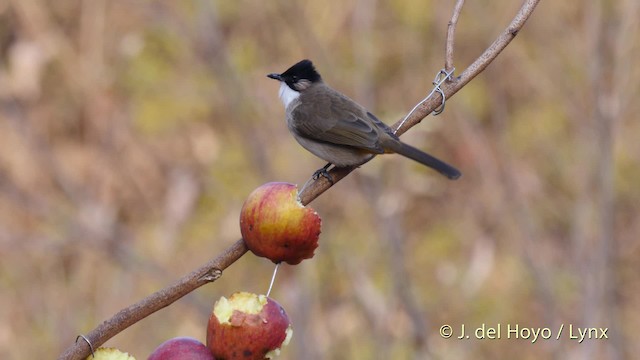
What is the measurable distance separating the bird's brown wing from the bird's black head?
10 centimetres

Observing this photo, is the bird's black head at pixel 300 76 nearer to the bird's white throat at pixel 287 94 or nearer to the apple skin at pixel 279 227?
the bird's white throat at pixel 287 94

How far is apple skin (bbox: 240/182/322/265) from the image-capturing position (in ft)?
4.87

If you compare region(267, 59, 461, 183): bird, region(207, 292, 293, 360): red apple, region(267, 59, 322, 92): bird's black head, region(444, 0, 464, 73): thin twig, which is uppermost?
region(444, 0, 464, 73): thin twig

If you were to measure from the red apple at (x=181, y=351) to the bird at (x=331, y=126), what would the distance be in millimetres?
1196

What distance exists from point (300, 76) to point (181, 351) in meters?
1.84

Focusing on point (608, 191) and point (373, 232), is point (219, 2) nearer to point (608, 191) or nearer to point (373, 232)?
point (373, 232)

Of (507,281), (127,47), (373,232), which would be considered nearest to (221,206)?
(373,232)

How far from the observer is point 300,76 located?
10.1 ft

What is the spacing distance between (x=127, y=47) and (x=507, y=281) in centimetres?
267

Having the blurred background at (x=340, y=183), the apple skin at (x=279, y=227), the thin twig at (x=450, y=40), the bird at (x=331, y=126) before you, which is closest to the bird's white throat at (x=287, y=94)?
the bird at (x=331, y=126)

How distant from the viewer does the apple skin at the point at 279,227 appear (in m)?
1.49

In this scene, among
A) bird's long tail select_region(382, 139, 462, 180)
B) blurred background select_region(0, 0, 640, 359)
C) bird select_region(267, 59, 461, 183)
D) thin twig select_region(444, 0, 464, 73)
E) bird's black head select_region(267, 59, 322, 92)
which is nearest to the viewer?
thin twig select_region(444, 0, 464, 73)

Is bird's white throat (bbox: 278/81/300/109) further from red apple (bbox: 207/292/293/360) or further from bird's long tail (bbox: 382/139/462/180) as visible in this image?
red apple (bbox: 207/292/293/360)

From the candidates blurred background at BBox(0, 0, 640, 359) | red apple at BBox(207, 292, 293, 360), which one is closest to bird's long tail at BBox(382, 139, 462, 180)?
blurred background at BBox(0, 0, 640, 359)
